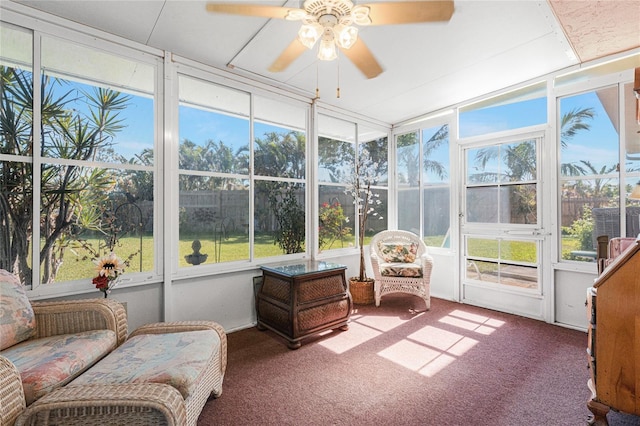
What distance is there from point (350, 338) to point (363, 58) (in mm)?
2395

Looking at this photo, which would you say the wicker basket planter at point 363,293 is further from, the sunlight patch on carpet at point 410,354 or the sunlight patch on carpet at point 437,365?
the sunlight patch on carpet at point 437,365

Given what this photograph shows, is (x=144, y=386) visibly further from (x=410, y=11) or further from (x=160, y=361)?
(x=410, y=11)

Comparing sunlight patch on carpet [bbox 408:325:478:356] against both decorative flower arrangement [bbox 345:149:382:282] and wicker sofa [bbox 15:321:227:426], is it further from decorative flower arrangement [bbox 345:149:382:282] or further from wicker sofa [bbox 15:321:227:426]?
wicker sofa [bbox 15:321:227:426]

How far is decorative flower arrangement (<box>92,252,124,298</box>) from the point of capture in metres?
2.07

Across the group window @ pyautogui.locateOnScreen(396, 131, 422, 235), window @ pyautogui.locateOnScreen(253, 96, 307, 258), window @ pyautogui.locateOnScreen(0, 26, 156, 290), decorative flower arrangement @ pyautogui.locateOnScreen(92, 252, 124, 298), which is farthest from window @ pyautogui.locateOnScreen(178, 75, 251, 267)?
window @ pyautogui.locateOnScreen(396, 131, 422, 235)

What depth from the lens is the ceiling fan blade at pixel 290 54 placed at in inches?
73.3

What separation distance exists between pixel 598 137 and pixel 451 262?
209cm

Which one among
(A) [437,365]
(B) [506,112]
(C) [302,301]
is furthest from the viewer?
(B) [506,112]

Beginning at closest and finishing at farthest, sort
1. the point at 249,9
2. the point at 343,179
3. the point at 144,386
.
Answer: the point at 144,386 → the point at 249,9 → the point at 343,179

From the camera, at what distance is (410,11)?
1.47m

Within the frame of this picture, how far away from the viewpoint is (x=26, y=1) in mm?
1996

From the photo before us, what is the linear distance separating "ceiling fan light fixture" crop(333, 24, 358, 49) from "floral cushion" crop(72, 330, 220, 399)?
1910 millimetres

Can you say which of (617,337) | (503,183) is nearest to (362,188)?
(503,183)

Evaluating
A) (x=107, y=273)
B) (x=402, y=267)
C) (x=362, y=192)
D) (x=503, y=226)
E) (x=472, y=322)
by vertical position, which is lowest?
(x=472, y=322)
